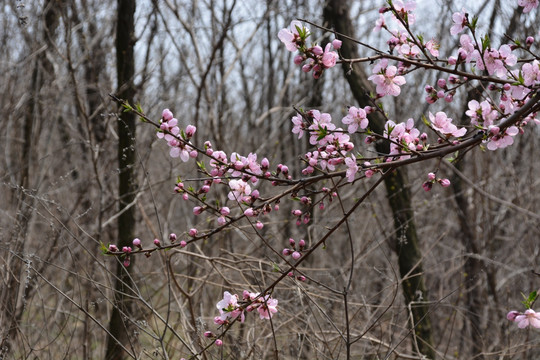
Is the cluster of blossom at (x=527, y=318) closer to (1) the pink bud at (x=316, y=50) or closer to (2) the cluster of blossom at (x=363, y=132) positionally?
(2) the cluster of blossom at (x=363, y=132)

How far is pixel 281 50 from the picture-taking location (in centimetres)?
767

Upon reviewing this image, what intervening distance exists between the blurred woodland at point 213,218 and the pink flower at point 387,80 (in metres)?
1.18

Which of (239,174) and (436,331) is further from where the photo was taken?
(436,331)

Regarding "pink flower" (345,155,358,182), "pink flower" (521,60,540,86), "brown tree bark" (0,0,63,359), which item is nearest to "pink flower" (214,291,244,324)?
"pink flower" (345,155,358,182)

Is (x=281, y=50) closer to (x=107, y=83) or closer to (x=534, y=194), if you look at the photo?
(x=107, y=83)

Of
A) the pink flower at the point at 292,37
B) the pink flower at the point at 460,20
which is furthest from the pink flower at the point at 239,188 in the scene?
the pink flower at the point at 460,20

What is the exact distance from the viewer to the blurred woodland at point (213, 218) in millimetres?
3410

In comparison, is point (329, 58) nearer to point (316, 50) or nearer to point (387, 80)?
point (316, 50)

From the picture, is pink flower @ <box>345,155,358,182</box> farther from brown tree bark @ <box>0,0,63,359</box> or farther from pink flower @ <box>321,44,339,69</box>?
brown tree bark @ <box>0,0,63,359</box>

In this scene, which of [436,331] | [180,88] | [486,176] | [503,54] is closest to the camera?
[503,54]

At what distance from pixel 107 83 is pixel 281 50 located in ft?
8.86

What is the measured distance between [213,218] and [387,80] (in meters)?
1.25

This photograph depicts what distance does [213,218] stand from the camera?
289 centimetres

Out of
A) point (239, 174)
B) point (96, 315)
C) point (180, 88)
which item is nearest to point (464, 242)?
point (96, 315)
